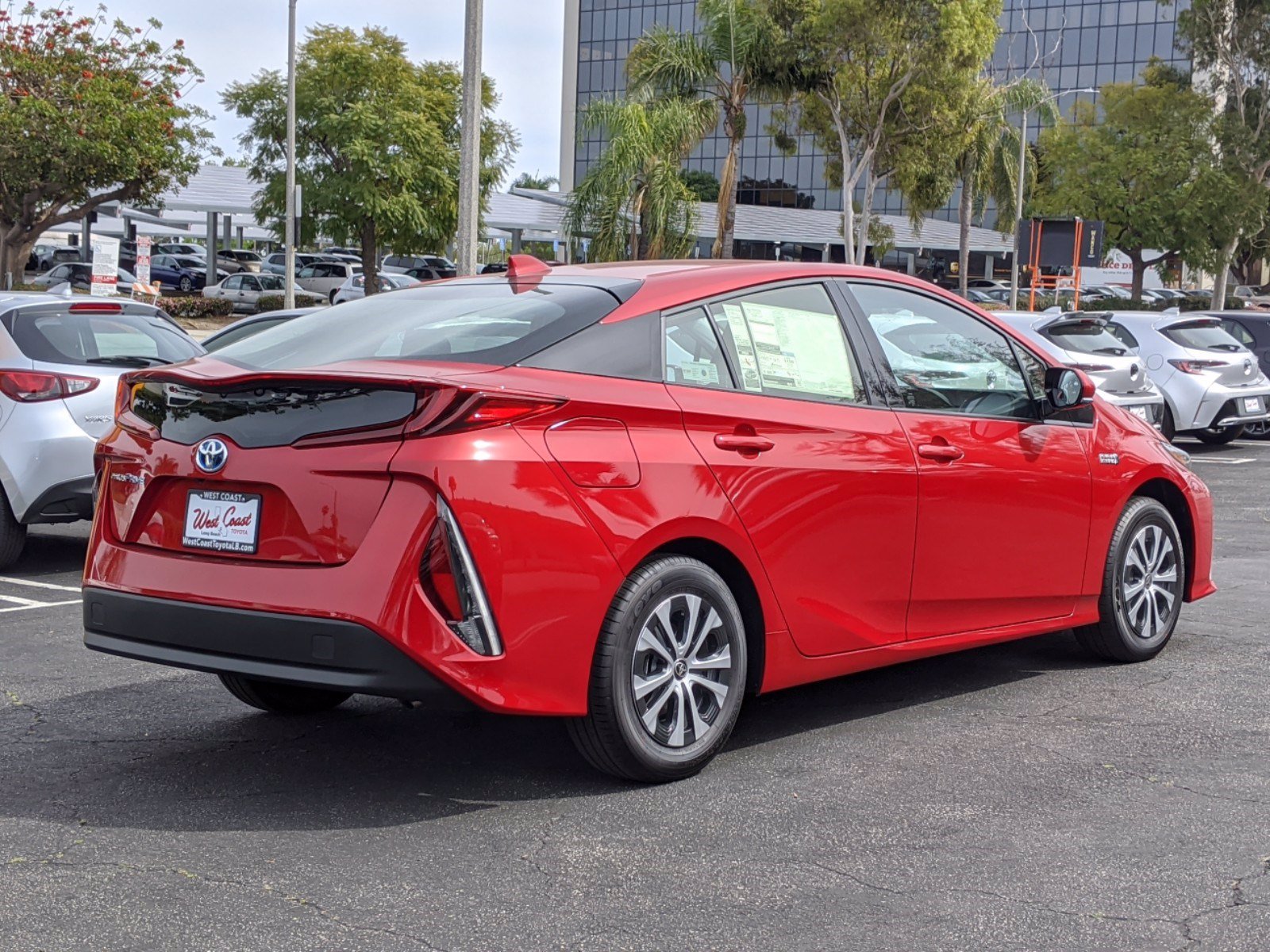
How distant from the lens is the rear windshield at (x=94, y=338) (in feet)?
29.6

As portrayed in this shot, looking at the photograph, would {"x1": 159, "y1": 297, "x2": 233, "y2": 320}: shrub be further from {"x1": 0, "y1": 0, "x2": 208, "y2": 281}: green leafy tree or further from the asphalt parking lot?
the asphalt parking lot

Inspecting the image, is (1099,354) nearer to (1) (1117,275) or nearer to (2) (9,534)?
(2) (9,534)

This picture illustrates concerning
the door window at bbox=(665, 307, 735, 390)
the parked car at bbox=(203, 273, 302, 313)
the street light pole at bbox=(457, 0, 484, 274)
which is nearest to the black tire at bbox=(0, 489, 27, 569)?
the door window at bbox=(665, 307, 735, 390)

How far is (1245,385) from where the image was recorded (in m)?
18.1

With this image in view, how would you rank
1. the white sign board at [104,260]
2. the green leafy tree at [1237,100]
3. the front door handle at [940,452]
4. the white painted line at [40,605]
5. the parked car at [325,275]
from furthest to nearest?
1. the parked car at [325,275]
2. the green leafy tree at [1237,100]
3. the white sign board at [104,260]
4. the white painted line at [40,605]
5. the front door handle at [940,452]

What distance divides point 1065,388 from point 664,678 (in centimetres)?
233

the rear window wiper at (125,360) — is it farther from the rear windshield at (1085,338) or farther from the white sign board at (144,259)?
the white sign board at (144,259)

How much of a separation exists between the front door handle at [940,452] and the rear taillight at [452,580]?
75.5 inches

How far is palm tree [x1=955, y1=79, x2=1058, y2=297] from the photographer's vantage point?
3709cm

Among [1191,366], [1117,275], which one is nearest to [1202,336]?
[1191,366]

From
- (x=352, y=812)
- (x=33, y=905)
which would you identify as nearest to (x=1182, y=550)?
(x=352, y=812)

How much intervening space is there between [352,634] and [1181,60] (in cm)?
9525

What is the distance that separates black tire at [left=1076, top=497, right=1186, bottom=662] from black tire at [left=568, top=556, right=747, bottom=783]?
2.18 m

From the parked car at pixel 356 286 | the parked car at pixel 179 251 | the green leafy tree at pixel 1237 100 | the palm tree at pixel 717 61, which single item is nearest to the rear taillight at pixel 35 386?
the palm tree at pixel 717 61
